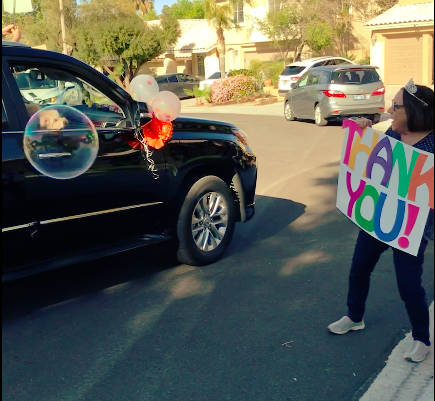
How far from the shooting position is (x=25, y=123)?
436 cm

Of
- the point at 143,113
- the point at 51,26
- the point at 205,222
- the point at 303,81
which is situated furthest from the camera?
the point at 51,26

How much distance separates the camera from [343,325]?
4.22 metres

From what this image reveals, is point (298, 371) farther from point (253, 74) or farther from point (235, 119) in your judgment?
point (253, 74)

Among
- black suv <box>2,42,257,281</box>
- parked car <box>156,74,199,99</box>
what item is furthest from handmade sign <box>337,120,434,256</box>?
parked car <box>156,74,199,99</box>

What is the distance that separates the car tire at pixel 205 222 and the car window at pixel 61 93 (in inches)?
39.4

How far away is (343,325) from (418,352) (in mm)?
573

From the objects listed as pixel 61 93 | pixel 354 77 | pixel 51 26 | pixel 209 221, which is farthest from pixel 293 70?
pixel 61 93

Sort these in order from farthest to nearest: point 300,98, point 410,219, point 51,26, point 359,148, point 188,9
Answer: point 188,9 < point 51,26 < point 300,98 < point 359,148 < point 410,219

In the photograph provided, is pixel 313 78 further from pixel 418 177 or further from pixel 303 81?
pixel 418 177

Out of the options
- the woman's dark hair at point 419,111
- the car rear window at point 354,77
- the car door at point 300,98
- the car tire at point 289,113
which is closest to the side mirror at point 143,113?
the woman's dark hair at point 419,111

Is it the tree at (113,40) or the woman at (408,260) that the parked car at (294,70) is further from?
the woman at (408,260)

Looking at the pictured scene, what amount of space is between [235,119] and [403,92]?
707 inches

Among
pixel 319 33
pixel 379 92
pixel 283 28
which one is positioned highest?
pixel 283 28

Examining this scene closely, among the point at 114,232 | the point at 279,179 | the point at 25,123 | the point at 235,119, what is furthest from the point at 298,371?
the point at 235,119
